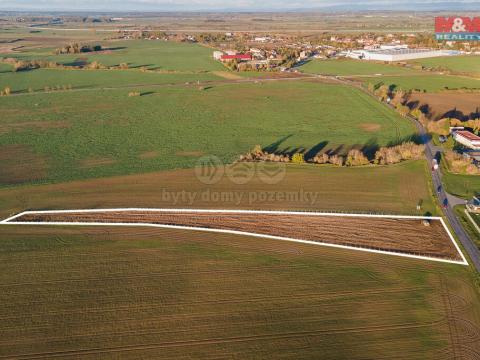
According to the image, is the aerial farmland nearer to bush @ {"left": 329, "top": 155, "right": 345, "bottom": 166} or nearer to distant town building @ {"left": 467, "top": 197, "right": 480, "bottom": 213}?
bush @ {"left": 329, "top": 155, "right": 345, "bottom": 166}

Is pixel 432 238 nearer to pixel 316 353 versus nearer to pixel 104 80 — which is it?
pixel 316 353

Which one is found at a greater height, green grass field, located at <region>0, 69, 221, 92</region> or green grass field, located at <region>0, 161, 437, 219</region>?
green grass field, located at <region>0, 69, 221, 92</region>

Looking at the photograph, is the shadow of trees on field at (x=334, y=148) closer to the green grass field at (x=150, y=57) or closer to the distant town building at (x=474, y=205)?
the distant town building at (x=474, y=205)

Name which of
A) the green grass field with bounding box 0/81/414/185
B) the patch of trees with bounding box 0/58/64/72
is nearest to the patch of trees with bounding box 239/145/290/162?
the green grass field with bounding box 0/81/414/185

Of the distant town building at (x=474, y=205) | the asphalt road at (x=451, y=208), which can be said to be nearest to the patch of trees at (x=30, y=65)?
the asphalt road at (x=451, y=208)

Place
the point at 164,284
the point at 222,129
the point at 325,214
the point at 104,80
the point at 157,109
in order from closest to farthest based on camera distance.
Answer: the point at 164,284
the point at 325,214
the point at 222,129
the point at 157,109
the point at 104,80

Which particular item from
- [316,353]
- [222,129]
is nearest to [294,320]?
[316,353]

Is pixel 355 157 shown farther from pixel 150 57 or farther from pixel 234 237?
pixel 150 57
